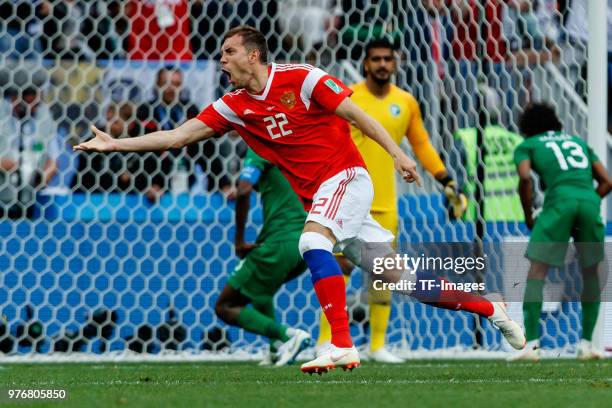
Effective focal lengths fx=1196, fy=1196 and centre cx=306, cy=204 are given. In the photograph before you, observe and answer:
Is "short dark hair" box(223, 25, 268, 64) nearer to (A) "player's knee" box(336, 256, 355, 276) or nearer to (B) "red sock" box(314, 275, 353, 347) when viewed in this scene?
(B) "red sock" box(314, 275, 353, 347)

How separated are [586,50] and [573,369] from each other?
319 cm

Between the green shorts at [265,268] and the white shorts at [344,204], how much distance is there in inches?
75.0

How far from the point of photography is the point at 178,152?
30.1 ft

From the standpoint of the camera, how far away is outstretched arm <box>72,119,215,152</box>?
5273mm

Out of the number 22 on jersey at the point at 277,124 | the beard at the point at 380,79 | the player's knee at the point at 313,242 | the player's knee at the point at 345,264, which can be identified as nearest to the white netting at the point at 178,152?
the player's knee at the point at 345,264

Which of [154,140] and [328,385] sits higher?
[154,140]

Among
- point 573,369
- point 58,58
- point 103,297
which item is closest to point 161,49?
point 58,58

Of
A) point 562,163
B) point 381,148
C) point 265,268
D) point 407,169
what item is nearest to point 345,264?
point 265,268

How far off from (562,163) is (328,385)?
10.9 feet

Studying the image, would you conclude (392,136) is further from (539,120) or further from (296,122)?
(296,122)

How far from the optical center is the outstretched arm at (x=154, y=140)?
5.27 meters

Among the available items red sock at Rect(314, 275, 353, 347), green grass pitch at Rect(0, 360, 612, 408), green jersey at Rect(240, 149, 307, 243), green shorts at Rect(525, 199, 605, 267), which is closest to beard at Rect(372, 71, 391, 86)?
green jersey at Rect(240, 149, 307, 243)

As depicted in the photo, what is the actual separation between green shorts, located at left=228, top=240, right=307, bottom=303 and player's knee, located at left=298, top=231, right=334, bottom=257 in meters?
2.17

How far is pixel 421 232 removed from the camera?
8805 mm
